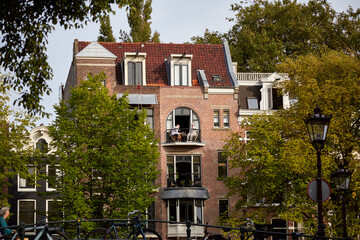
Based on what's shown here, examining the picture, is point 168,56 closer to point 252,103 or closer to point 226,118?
A: point 226,118

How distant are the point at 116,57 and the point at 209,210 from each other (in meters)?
12.7

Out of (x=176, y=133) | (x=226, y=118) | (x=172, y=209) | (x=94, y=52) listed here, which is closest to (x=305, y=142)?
(x=176, y=133)

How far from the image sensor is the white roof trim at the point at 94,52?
51469 mm

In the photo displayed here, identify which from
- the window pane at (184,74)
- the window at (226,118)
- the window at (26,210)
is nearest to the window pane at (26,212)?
the window at (26,210)

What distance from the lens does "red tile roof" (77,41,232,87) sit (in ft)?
176

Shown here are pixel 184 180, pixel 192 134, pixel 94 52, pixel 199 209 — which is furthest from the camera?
pixel 94 52

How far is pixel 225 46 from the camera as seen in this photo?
56.1 metres

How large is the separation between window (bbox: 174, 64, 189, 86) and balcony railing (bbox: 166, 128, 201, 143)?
12.0 ft

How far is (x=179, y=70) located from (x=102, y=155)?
1222 cm

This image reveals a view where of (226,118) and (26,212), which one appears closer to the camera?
(226,118)

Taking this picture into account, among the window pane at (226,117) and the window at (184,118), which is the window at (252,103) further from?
the window at (184,118)

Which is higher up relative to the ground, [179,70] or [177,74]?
[179,70]

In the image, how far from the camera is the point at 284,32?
65.8m

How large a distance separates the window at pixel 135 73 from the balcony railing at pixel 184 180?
23.6 feet
